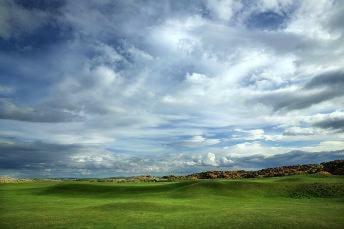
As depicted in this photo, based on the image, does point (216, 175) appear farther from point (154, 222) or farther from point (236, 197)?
point (154, 222)

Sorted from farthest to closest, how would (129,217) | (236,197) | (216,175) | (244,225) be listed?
1. (216,175)
2. (236,197)
3. (129,217)
4. (244,225)

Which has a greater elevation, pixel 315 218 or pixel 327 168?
pixel 327 168

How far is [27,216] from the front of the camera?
107ft

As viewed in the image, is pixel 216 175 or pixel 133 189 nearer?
pixel 133 189

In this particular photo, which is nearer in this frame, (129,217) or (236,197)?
(129,217)

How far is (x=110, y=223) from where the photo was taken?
28.2 meters

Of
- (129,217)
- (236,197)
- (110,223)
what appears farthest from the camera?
(236,197)

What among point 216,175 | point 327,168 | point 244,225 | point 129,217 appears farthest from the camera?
point 216,175

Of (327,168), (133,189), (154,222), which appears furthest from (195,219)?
(327,168)

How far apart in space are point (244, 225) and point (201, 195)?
29865 mm

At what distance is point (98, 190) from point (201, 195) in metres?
21.5

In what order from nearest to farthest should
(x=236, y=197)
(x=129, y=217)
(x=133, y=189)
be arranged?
(x=129, y=217), (x=236, y=197), (x=133, y=189)

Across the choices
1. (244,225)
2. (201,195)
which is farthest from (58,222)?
(201,195)

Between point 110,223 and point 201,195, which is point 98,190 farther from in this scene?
point 110,223
